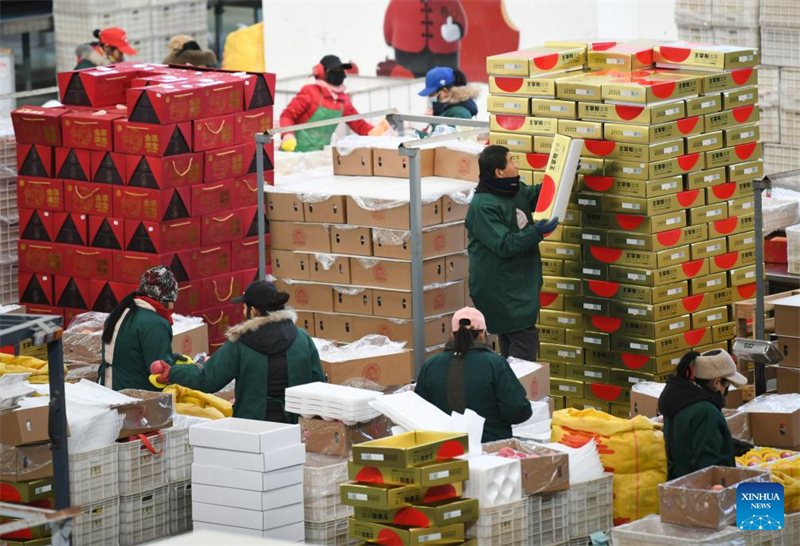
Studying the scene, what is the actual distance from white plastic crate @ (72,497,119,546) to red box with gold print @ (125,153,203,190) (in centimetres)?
395

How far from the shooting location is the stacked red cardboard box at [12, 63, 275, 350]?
11570 mm

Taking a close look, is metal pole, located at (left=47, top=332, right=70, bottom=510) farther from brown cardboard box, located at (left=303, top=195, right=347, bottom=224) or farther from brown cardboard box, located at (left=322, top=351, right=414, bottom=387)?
brown cardboard box, located at (left=303, top=195, right=347, bottom=224)

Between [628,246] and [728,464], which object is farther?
[628,246]

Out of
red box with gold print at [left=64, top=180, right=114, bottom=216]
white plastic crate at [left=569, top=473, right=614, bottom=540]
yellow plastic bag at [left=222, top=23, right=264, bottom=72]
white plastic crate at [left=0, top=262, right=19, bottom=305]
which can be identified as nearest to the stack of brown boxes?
red box with gold print at [left=64, top=180, right=114, bottom=216]

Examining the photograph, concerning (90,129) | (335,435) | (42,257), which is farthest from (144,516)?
(42,257)

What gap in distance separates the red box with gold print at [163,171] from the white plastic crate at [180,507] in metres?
3.69

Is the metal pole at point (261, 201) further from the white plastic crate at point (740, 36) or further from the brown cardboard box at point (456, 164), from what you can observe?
the white plastic crate at point (740, 36)

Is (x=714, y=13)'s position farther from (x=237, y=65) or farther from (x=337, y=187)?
(x=237, y=65)

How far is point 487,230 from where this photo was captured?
1027cm

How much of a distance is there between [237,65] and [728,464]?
15.5 metres

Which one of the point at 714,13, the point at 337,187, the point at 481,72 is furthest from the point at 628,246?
the point at 481,72

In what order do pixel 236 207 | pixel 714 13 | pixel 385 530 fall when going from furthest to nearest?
pixel 714 13, pixel 236 207, pixel 385 530

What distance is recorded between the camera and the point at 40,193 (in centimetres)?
1220

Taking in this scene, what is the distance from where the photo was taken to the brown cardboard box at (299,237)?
37.8 feet
